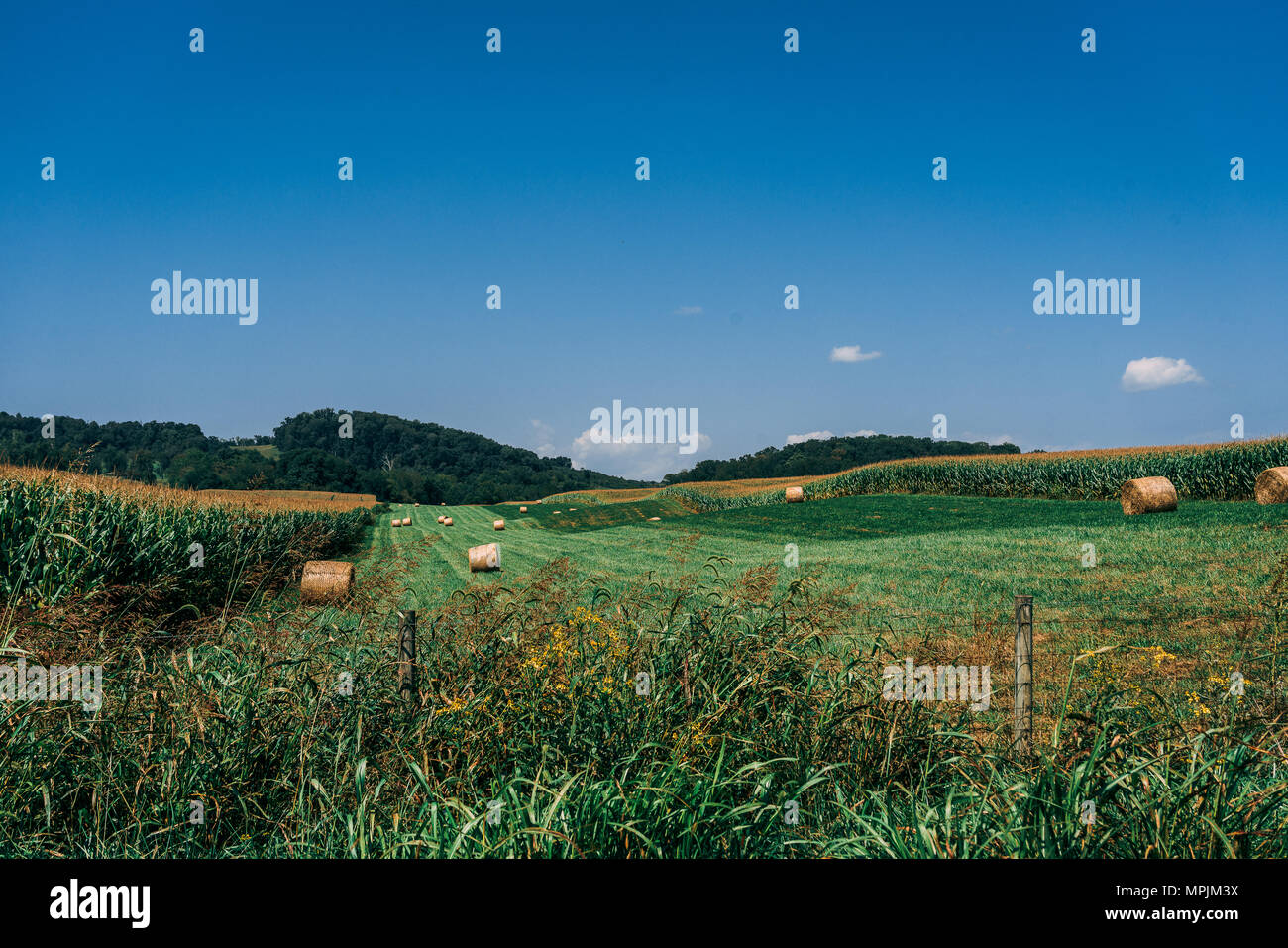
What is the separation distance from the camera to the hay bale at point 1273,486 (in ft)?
62.3

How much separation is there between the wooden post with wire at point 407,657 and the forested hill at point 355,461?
13.0 meters

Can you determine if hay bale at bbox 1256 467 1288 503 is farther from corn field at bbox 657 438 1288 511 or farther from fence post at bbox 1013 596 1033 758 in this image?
fence post at bbox 1013 596 1033 758

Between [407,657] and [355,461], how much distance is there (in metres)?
65.8

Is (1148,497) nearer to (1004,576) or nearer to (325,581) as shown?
(1004,576)

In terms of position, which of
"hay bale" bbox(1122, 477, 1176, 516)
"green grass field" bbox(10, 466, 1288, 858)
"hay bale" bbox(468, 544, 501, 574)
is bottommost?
"hay bale" bbox(468, 544, 501, 574)

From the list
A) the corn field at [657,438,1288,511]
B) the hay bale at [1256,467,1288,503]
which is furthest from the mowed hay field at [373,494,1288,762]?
the corn field at [657,438,1288,511]

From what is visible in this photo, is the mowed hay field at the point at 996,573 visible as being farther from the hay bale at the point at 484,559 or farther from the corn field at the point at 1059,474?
the corn field at the point at 1059,474

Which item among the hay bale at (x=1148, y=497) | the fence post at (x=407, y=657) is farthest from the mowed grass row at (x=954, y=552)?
the fence post at (x=407, y=657)

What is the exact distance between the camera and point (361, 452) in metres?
71.6

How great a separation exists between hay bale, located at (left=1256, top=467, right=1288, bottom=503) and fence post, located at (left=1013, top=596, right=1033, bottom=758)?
20.3 m

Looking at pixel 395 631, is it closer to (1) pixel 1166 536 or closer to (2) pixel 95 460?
(2) pixel 95 460

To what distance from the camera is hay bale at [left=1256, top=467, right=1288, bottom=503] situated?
1900 cm

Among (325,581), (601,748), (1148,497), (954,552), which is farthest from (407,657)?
(1148,497)
